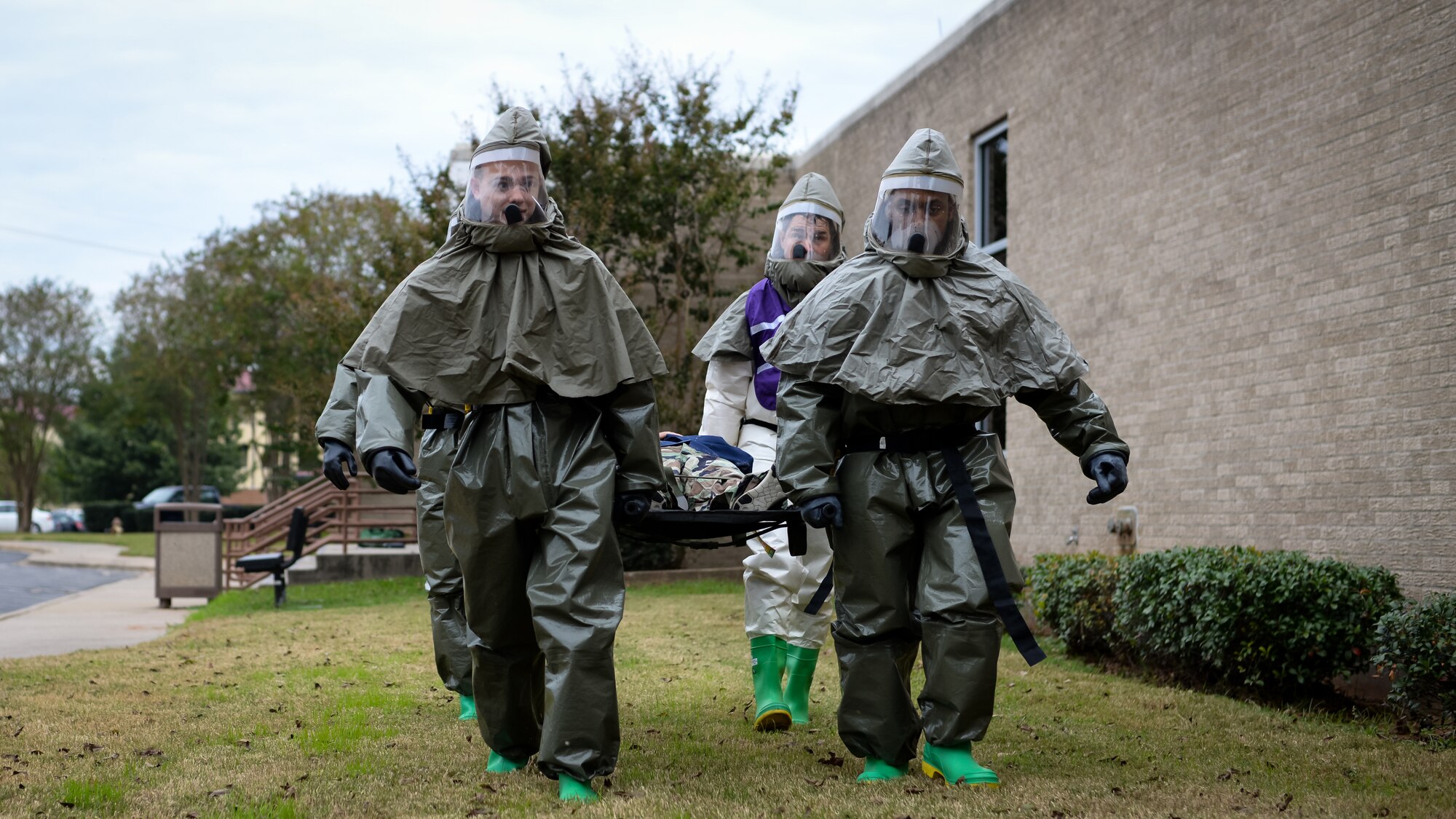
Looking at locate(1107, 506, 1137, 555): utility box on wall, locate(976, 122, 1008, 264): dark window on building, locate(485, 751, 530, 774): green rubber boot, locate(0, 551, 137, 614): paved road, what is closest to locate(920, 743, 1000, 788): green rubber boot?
locate(485, 751, 530, 774): green rubber boot

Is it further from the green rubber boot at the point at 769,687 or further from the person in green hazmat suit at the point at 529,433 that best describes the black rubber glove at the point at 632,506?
the green rubber boot at the point at 769,687

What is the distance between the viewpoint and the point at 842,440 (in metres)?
4.55

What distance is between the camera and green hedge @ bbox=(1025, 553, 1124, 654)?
7914 millimetres

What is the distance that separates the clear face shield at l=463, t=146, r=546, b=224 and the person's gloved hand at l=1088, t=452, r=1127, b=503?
2.20m

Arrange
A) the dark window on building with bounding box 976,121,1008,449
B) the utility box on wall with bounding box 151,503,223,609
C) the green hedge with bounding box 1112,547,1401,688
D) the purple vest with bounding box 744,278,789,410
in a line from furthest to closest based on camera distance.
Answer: the utility box on wall with bounding box 151,503,223,609 < the dark window on building with bounding box 976,121,1008,449 < the green hedge with bounding box 1112,547,1401,688 < the purple vest with bounding box 744,278,789,410

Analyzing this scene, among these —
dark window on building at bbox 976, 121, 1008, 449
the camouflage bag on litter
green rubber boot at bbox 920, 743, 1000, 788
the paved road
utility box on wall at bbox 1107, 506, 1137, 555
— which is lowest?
the paved road

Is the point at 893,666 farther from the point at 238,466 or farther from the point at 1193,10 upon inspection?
the point at 238,466

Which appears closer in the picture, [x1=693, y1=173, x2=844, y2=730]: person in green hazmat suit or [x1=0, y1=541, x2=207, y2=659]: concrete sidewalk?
[x1=693, y1=173, x2=844, y2=730]: person in green hazmat suit

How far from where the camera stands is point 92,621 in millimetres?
12281

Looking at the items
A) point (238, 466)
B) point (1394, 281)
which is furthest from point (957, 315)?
point (238, 466)

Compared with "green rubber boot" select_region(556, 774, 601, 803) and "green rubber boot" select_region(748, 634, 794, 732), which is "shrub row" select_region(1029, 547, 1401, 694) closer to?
"green rubber boot" select_region(748, 634, 794, 732)

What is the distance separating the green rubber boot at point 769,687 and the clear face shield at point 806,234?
1812mm

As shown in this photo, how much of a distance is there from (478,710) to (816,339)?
1829mm

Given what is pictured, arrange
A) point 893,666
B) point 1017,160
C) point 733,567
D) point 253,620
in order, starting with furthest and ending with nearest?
1. point 733,567
2. point 1017,160
3. point 253,620
4. point 893,666
